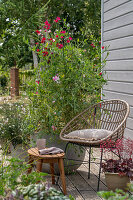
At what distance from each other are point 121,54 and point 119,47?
0.40ft

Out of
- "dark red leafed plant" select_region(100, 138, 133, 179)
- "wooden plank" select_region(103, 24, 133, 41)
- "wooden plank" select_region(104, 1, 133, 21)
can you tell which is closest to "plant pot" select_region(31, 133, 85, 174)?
"dark red leafed plant" select_region(100, 138, 133, 179)

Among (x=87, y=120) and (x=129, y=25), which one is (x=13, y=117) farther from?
(x=129, y=25)

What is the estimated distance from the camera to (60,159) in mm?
2756

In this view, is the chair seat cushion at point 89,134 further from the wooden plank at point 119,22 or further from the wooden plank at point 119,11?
the wooden plank at point 119,11

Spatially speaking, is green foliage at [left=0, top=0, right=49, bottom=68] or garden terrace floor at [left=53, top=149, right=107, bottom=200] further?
green foliage at [left=0, top=0, right=49, bottom=68]

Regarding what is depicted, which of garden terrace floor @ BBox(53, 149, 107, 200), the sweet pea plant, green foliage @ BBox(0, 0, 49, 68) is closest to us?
garden terrace floor @ BBox(53, 149, 107, 200)

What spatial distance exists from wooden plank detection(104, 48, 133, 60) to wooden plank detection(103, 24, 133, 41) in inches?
7.7

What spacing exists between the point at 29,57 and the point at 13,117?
9.83m

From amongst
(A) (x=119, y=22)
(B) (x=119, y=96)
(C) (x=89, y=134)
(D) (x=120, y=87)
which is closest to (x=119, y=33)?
(A) (x=119, y=22)

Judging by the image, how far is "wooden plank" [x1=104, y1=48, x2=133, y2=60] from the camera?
3.62 meters

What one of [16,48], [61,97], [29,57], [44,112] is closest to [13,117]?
[44,112]

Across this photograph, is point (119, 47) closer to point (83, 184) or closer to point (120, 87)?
point (120, 87)

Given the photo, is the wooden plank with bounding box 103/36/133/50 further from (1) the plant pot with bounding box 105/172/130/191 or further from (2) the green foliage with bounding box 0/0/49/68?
(2) the green foliage with bounding box 0/0/49/68

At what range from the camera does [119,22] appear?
387 cm
